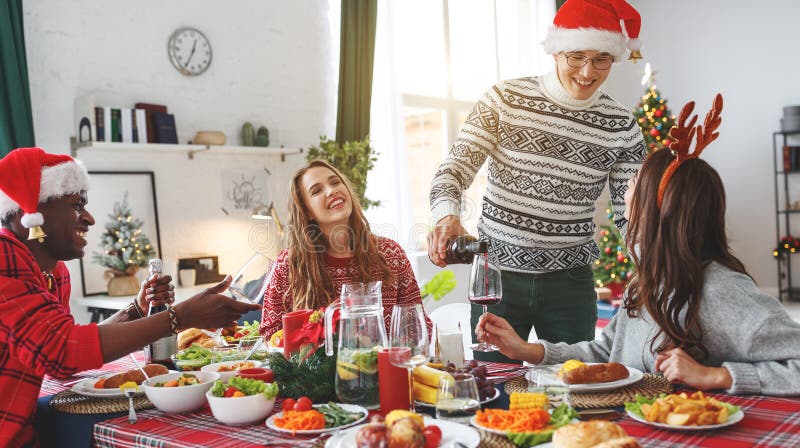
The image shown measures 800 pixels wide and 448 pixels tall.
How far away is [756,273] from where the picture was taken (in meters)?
7.65

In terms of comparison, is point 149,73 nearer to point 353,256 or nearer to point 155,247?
point 155,247

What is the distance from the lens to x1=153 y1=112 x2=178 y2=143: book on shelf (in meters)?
3.99

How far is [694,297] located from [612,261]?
544cm

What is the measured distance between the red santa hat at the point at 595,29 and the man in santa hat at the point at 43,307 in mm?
1308

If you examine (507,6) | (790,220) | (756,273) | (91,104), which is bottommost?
(756,273)

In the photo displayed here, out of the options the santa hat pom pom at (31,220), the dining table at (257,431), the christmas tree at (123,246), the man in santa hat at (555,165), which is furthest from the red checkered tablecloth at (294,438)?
the christmas tree at (123,246)

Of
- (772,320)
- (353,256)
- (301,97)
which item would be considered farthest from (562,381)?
(301,97)

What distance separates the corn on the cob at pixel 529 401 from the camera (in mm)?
A: 1208

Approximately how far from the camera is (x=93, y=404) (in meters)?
1.55

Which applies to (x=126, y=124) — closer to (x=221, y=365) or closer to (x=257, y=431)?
(x=221, y=365)

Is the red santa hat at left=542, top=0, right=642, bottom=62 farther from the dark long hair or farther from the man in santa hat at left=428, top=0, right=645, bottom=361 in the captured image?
the dark long hair

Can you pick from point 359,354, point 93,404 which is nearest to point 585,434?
point 359,354

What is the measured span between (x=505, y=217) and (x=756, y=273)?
646 cm

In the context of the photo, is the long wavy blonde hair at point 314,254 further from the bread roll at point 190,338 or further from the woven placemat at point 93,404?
the woven placemat at point 93,404
